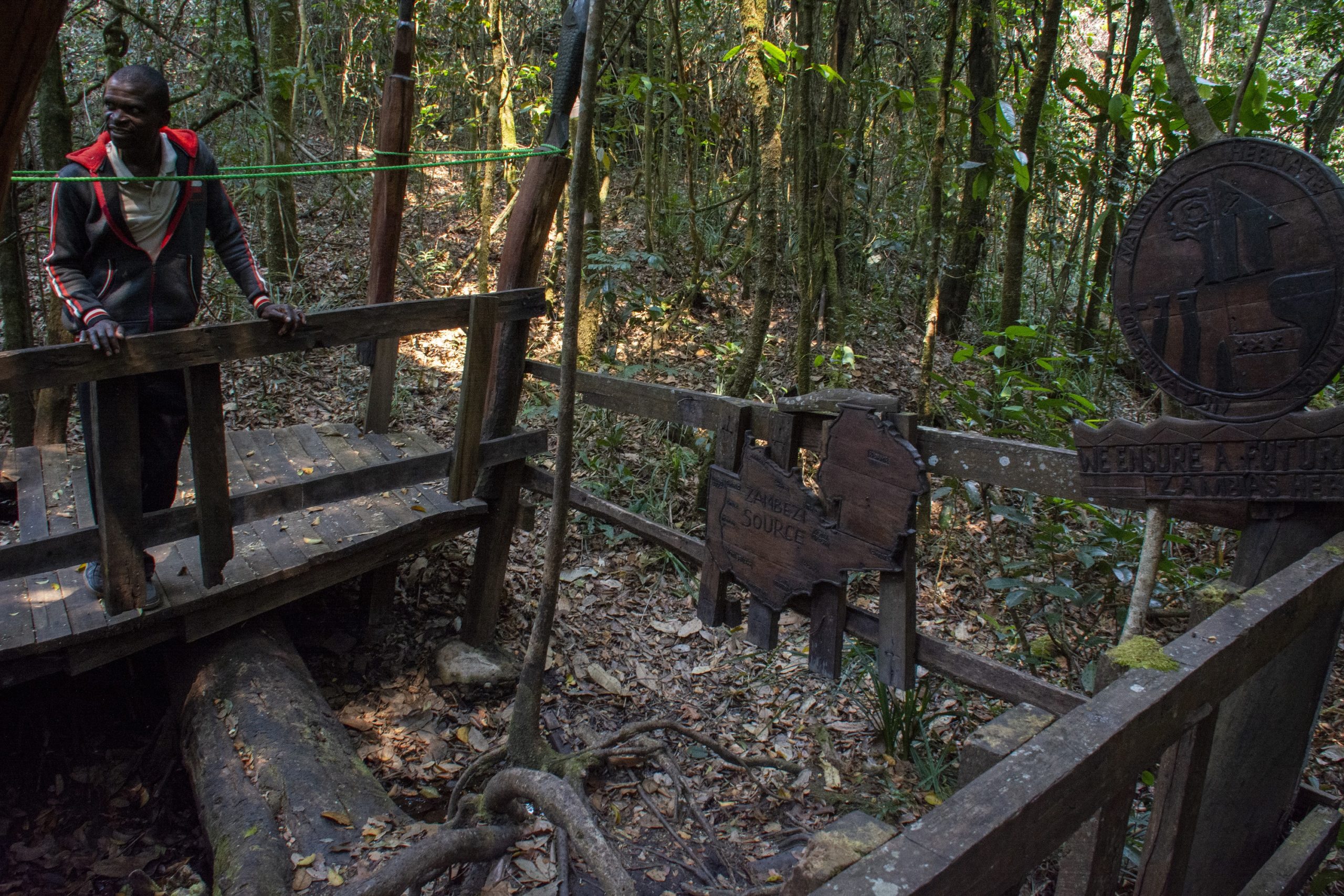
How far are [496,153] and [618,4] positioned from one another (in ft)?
20.0

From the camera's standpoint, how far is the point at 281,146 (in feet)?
26.0

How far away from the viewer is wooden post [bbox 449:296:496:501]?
12.7 feet

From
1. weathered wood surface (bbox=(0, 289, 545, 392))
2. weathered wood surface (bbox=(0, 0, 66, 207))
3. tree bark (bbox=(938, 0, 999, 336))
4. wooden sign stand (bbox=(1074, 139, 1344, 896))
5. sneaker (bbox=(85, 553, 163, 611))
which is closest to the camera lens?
weathered wood surface (bbox=(0, 0, 66, 207))

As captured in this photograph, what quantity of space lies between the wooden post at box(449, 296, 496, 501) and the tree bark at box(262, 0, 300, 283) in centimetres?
455

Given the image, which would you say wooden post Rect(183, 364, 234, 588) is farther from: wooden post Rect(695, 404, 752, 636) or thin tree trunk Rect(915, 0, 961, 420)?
thin tree trunk Rect(915, 0, 961, 420)

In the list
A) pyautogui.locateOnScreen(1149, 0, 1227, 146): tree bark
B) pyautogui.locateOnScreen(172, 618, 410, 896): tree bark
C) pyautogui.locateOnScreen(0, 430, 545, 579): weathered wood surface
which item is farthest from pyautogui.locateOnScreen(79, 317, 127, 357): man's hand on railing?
pyautogui.locateOnScreen(1149, 0, 1227, 146): tree bark

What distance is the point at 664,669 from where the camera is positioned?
15.3ft

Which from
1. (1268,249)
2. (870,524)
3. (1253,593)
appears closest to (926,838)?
(1253,593)

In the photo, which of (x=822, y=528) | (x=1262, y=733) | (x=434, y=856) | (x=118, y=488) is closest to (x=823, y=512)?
(x=822, y=528)

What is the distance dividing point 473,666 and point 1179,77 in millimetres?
4356

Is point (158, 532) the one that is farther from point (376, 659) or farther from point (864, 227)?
point (864, 227)

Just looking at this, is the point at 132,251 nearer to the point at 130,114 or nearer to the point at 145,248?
the point at 145,248

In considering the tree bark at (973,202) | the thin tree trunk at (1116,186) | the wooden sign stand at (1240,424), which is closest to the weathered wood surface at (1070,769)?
the wooden sign stand at (1240,424)

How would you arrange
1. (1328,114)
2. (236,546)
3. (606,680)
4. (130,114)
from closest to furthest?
(130,114), (236,546), (606,680), (1328,114)
